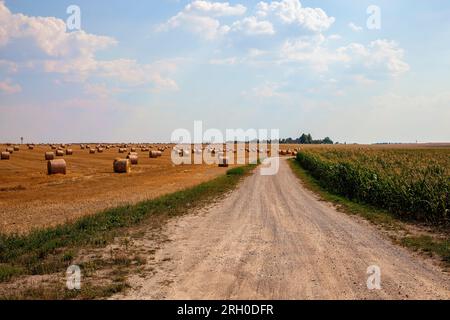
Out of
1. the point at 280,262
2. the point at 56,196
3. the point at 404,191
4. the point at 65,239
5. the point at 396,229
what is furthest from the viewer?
the point at 56,196

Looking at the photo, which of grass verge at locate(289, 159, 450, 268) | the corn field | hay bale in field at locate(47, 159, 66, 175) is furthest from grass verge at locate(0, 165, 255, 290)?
hay bale in field at locate(47, 159, 66, 175)

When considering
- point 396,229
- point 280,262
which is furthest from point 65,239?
point 396,229

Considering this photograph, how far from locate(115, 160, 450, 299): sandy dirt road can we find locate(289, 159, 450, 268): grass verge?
0.54m

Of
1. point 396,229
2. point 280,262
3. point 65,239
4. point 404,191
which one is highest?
point 404,191

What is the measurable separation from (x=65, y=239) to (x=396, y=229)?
10.8 metres

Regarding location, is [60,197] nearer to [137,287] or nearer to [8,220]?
[8,220]

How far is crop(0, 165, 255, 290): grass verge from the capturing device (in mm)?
9534

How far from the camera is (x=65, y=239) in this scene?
11.8m

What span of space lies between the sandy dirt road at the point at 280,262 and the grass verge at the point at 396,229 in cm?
54

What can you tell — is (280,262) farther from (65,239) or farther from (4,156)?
(4,156)

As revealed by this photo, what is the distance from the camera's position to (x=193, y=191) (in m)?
24.6

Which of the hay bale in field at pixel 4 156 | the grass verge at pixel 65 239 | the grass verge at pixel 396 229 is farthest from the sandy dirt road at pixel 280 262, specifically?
the hay bale in field at pixel 4 156

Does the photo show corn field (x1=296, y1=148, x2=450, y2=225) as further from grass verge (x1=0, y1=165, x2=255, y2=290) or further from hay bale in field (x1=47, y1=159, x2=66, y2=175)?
hay bale in field (x1=47, y1=159, x2=66, y2=175)

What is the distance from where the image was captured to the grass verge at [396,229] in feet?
37.4
